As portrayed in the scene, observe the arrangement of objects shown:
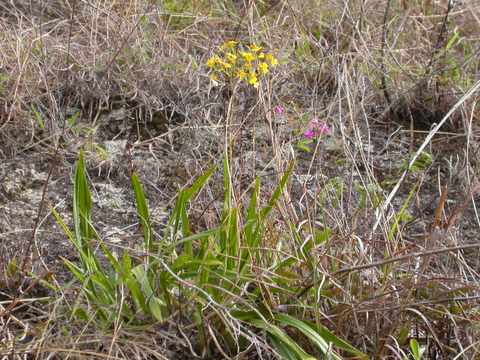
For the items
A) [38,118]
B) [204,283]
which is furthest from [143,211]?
[38,118]

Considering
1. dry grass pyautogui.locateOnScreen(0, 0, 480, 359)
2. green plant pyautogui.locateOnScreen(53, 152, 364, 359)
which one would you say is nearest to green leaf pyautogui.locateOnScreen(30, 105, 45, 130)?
dry grass pyautogui.locateOnScreen(0, 0, 480, 359)

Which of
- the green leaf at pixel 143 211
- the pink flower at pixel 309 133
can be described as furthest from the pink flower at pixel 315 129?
the green leaf at pixel 143 211

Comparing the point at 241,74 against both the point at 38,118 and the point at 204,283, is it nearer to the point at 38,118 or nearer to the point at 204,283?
the point at 204,283

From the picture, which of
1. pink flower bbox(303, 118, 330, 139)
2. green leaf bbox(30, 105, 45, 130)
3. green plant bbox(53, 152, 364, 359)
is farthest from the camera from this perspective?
green leaf bbox(30, 105, 45, 130)

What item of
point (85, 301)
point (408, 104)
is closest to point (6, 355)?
point (85, 301)

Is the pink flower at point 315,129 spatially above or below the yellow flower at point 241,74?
below

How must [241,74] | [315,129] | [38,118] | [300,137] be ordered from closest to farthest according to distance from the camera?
[241,74]
[315,129]
[38,118]
[300,137]

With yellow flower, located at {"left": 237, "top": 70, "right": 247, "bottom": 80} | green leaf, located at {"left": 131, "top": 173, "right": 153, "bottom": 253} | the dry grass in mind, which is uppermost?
yellow flower, located at {"left": 237, "top": 70, "right": 247, "bottom": 80}

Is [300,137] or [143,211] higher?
[143,211]

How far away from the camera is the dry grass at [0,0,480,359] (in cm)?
204

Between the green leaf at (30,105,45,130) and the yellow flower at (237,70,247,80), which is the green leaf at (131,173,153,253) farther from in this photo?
the green leaf at (30,105,45,130)

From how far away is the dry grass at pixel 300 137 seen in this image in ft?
6.69

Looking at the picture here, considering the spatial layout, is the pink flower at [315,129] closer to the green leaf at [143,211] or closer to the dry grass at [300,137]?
the dry grass at [300,137]

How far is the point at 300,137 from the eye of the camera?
309 cm
